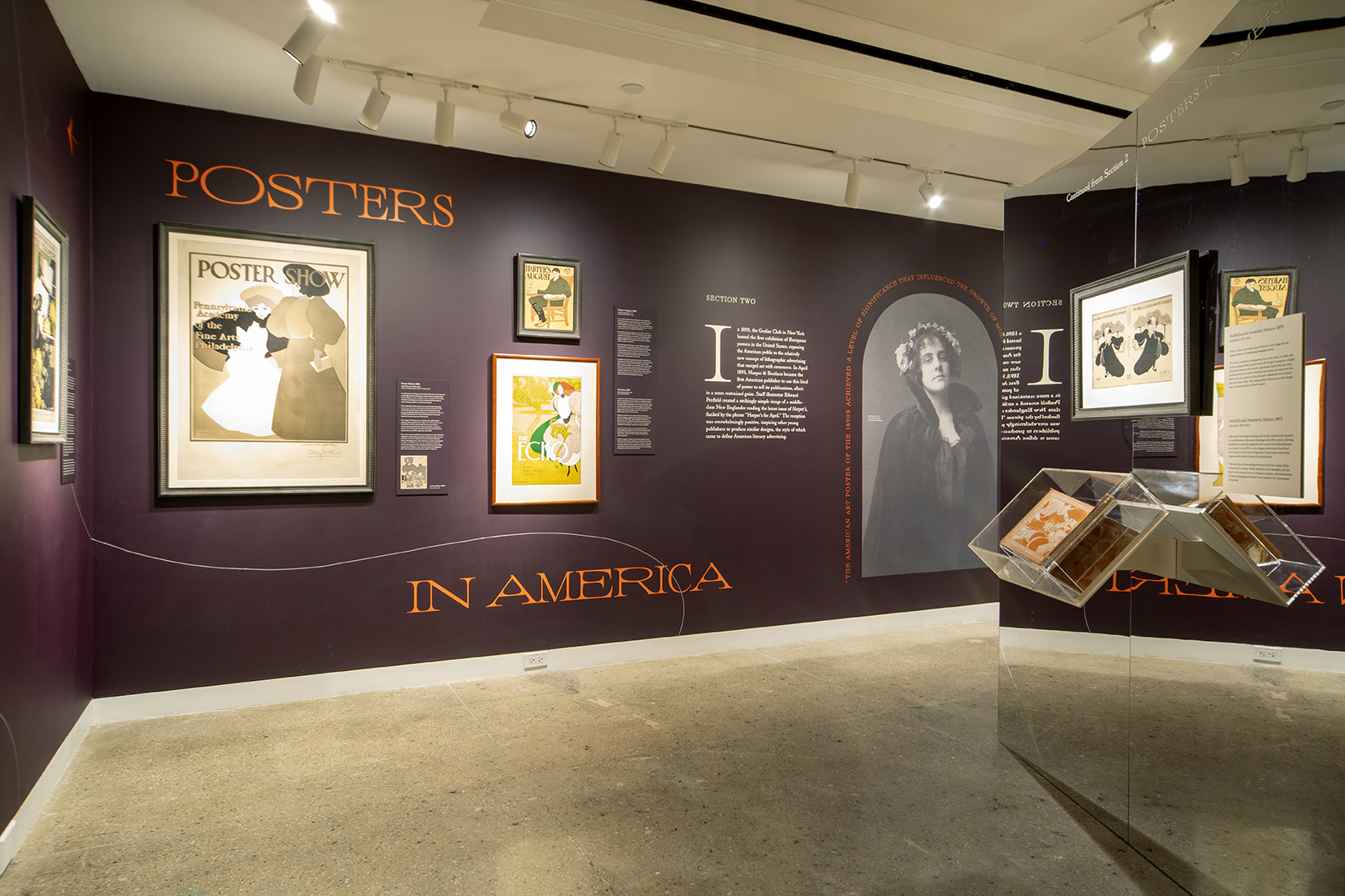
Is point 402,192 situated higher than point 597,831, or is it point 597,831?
point 402,192

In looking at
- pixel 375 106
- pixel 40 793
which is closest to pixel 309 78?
pixel 375 106

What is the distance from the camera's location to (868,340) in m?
5.29

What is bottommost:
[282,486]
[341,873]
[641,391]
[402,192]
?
[341,873]

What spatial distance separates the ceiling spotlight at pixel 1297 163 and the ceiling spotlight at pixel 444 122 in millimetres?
3190

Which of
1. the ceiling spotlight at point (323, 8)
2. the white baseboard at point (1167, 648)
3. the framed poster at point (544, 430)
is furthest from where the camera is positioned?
the framed poster at point (544, 430)

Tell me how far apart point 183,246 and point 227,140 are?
60cm

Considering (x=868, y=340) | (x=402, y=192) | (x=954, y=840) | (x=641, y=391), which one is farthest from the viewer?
(x=868, y=340)

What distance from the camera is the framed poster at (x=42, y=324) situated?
2.46m

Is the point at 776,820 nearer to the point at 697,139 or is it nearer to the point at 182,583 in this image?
the point at 182,583

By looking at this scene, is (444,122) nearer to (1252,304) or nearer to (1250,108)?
(1250,108)

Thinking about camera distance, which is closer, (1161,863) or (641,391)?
(1161,863)

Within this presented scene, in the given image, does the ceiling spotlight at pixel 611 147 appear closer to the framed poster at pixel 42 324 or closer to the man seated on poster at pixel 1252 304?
the framed poster at pixel 42 324

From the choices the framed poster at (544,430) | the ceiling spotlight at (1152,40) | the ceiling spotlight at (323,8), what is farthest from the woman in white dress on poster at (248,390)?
the ceiling spotlight at (1152,40)

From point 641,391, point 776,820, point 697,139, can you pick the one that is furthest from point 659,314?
point 776,820
